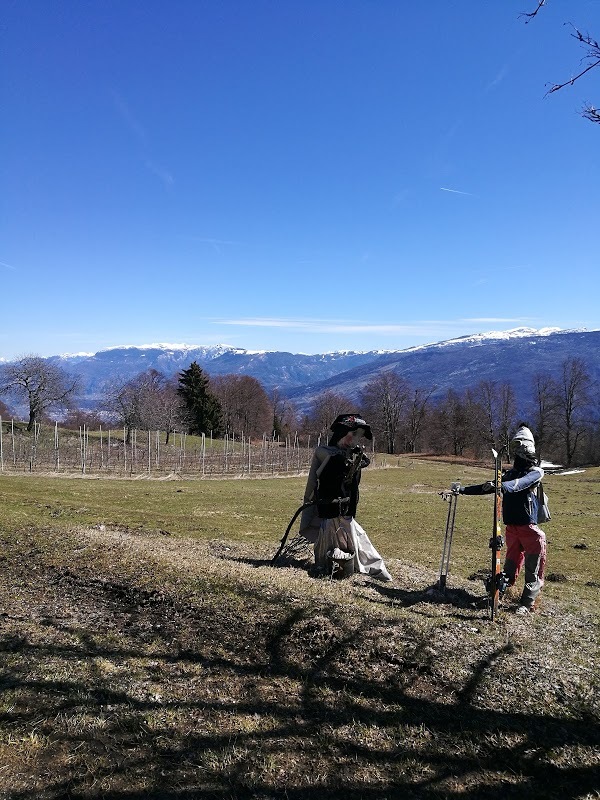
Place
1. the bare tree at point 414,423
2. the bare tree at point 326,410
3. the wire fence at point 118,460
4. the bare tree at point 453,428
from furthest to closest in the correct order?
the bare tree at point 326,410 → the bare tree at point 414,423 → the bare tree at point 453,428 → the wire fence at point 118,460

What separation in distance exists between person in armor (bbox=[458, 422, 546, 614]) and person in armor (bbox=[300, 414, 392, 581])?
1.73 metres

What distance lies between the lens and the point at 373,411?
95.3 meters

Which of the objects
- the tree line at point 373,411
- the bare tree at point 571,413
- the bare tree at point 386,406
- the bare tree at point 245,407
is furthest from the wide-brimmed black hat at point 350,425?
the bare tree at point 245,407

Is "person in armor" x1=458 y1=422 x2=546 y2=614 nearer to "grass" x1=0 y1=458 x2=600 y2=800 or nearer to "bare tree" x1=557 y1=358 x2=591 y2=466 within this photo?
"grass" x1=0 y1=458 x2=600 y2=800

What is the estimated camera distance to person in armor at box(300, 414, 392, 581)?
8.07 meters

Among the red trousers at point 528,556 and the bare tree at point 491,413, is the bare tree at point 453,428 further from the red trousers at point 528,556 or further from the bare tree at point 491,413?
the red trousers at point 528,556

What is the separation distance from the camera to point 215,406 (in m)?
89.8

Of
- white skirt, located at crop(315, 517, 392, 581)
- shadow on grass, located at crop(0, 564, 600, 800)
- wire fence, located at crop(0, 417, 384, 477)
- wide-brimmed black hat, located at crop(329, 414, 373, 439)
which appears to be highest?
wide-brimmed black hat, located at crop(329, 414, 373, 439)

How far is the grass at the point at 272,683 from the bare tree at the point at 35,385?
2457 inches

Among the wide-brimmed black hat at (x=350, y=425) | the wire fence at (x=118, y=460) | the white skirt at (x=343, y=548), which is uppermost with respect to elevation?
the wide-brimmed black hat at (x=350, y=425)

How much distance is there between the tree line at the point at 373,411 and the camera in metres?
68.8

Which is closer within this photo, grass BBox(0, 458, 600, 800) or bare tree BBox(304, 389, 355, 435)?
grass BBox(0, 458, 600, 800)

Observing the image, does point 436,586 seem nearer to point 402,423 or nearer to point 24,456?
point 24,456

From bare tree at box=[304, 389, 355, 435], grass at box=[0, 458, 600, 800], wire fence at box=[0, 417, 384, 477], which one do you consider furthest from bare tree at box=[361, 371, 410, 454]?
grass at box=[0, 458, 600, 800]
